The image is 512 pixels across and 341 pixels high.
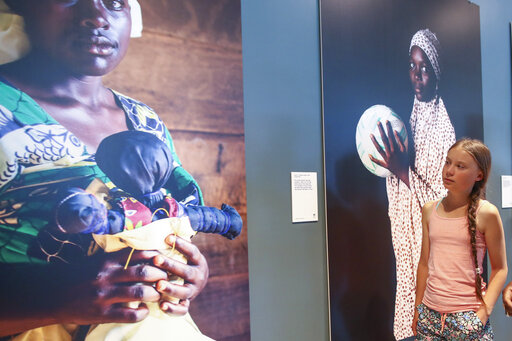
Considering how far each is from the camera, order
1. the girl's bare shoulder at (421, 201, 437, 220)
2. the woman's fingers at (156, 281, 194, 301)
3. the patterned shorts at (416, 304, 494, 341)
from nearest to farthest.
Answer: the woman's fingers at (156, 281, 194, 301), the patterned shorts at (416, 304, 494, 341), the girl's bare shoulder at (421, 201, 437, 220)

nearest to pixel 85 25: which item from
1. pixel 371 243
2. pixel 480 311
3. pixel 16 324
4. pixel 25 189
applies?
pixel 25 189

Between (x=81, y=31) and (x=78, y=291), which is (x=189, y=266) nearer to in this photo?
(x=78, y=291)

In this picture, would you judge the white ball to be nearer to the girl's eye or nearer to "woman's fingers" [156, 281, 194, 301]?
"woman's fingers" [156, 281, 194, 301]

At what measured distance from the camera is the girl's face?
5.81 ft

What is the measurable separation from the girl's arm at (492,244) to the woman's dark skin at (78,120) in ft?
4.14

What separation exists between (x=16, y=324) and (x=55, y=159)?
19.5 inches

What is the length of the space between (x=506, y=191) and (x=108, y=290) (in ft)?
9.13

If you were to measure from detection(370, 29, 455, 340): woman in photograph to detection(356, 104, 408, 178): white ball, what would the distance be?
3 cm

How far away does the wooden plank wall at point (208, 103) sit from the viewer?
58.4 inches

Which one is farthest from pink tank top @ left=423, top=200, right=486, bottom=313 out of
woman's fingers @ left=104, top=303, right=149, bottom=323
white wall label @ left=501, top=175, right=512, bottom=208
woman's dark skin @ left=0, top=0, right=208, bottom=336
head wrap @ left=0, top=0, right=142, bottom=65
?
head wrap @ left=0, top=0, right=142, bottom=65

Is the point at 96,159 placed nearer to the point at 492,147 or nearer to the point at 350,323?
the point at 350,323

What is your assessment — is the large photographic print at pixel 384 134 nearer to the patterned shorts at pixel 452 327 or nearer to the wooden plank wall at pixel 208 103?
the patterned shorts at pixel 452 327

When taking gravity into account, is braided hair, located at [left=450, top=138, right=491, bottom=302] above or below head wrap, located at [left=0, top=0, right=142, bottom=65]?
below

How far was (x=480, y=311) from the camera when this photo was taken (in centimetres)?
172
